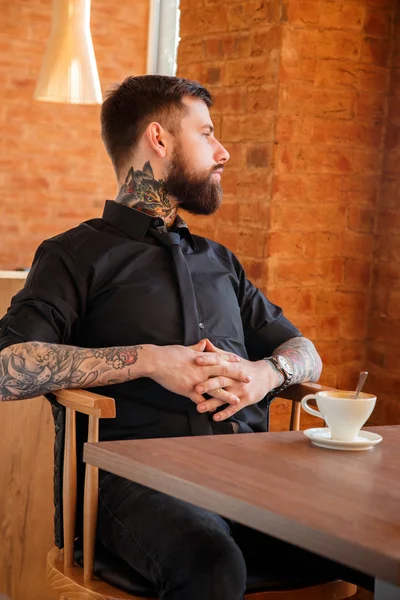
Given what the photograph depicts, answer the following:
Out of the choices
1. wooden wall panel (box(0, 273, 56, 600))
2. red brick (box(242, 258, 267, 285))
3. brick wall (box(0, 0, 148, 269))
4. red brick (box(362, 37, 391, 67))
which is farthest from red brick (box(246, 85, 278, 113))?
brick wall (box(0, 0, 148, 269))

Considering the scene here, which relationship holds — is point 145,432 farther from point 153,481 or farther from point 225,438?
point 153,481

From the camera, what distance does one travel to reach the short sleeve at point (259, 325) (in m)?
2.33

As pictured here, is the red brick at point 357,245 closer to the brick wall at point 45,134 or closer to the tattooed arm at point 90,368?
the tattooed arm at point 90,368

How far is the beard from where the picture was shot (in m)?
2.23

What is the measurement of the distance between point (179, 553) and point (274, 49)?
1.85 metres

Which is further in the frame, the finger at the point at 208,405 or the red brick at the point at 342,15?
the red brick at the point at 342,15

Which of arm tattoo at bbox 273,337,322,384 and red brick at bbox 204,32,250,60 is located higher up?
red brick at bbox 204,32,250,60

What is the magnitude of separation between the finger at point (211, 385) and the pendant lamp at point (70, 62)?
2493 millimetres

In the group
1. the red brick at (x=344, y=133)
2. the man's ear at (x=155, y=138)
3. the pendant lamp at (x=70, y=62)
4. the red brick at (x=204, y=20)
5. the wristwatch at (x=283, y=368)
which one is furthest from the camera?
the pendant lamp at (x=70, y=62)

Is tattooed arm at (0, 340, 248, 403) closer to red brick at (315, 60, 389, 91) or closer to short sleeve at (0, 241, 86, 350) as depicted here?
short sleeve at (0, 241, 86, 350)

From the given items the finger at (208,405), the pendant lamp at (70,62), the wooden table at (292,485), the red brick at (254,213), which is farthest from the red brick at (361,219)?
the wooden table at (292,485)

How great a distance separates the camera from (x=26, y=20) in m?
7.16

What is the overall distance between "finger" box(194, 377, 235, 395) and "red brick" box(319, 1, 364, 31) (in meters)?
1.54

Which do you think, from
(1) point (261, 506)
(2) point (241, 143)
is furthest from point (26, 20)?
(1) point (261, 506)
